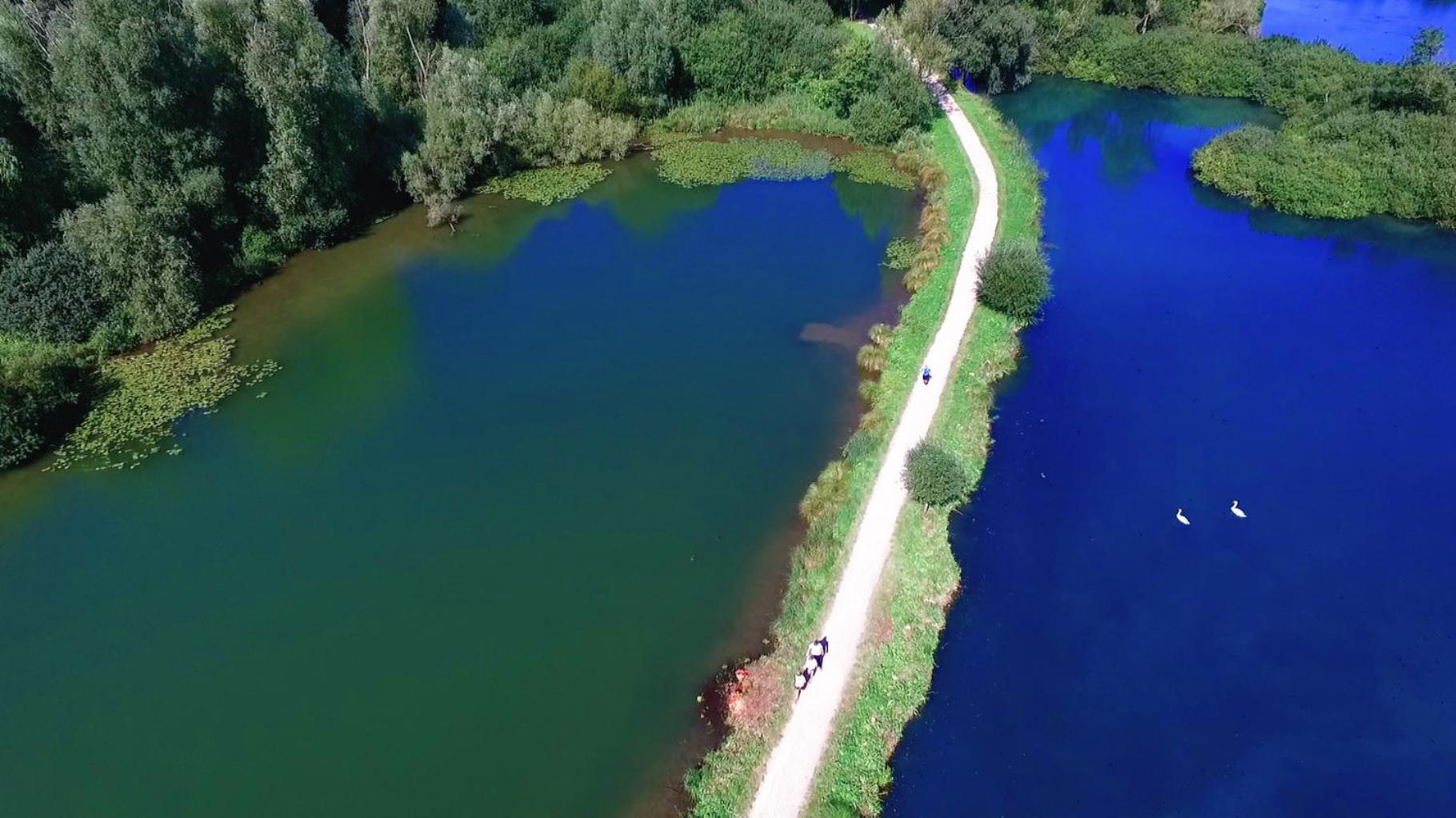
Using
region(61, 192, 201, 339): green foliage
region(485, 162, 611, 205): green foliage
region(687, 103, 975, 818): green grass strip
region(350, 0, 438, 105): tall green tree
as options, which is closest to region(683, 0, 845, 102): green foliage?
region(485, 162, 611, 205): green foliage

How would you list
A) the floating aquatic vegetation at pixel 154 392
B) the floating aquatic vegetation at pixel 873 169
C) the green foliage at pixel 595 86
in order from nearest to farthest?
1. the floating aquatic vegetation at pixel 154 392
2. the floating aquatic vegetation at pixel 873 169
3. the green foliage at pixel 595 86

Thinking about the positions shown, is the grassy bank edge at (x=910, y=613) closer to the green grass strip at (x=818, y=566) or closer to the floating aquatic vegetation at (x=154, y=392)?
the green grass strip at (x=818, y=566)

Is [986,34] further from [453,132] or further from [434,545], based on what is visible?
[434,545]

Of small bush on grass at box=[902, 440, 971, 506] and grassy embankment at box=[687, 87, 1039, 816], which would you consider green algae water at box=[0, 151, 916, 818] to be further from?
small bush on grass at box=[902, 440, 971, 506]

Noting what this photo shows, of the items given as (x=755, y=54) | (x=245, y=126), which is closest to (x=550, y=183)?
(x=245, y=126)

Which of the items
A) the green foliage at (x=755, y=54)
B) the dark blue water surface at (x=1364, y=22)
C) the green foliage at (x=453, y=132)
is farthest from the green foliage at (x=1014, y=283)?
the dark blue water surface at (x=1364, y=22)

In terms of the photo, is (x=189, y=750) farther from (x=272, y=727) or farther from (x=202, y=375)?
(x=202, y=375)
